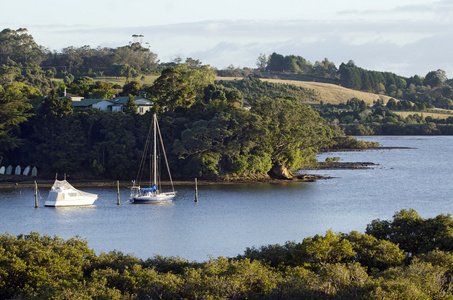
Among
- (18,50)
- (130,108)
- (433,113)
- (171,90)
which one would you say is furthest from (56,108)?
(433,113)

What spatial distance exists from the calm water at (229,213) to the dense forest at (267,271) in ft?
37.6

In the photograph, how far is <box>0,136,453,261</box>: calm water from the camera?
41.9m

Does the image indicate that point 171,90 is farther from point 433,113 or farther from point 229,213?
point 433,113

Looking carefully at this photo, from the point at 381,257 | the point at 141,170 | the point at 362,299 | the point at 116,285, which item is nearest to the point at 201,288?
the point at 116,285

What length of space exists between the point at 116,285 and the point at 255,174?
5305cm

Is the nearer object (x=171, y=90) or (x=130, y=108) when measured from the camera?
(x=130, y=108)

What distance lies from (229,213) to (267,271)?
30.8 m

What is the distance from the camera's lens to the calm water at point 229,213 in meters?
41.9

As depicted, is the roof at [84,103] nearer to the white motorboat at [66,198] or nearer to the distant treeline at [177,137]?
the distant treeline at [177,137]

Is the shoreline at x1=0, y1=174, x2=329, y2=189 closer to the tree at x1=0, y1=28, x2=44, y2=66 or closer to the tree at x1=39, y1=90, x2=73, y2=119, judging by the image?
the tree at x1=39, y1=90, x2=73, y2=119

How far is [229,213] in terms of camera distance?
53281mm

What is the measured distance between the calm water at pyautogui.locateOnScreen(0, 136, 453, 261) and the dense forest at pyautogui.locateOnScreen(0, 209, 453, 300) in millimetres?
11451

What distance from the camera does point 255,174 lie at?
74625mm

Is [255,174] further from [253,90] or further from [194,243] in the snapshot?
[253,90]
